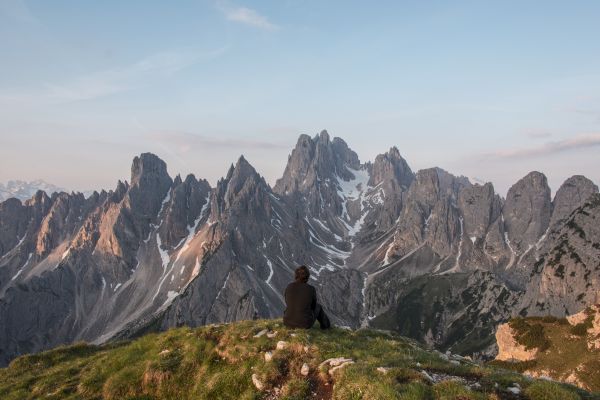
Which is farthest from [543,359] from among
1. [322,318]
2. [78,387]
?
[78,387]

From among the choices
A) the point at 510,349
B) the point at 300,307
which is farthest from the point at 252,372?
the point at 510,349

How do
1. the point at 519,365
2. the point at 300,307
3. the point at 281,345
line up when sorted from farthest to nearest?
the point at 519,365
the point at 300,307
the point at 281,345

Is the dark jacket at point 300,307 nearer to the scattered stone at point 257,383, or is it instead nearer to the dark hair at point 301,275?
the dark hair at point 301,275

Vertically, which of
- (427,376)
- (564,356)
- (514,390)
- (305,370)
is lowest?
(564,356)

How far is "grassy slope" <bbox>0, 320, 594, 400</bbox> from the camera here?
15.2 meters

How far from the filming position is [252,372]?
18750 millimetres

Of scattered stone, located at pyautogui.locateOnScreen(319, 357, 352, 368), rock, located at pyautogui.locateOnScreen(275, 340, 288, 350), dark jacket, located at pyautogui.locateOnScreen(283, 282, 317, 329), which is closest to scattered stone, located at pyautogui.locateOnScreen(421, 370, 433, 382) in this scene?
scattered stone, located at pyautogui.locateOnScreen(319, 357, 352, 368)

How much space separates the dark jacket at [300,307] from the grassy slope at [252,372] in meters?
0.77

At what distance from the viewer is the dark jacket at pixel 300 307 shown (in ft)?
75.0

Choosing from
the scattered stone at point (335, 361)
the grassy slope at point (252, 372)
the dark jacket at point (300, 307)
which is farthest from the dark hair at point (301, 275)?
the scattered stone at point (335, 361)

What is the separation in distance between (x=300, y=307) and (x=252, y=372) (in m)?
5.08

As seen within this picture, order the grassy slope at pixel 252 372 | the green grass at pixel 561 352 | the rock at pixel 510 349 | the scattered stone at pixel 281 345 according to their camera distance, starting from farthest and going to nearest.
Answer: the rock at pixel 510 349 < the green grass at pixel 561 352 < the scattered stone at pixel 281 345 < the grassy slope at pixel 252 372

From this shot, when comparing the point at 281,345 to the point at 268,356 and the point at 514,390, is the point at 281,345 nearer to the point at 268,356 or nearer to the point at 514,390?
the point at 268,356

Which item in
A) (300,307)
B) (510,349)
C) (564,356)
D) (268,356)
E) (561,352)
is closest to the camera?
(268,356)
